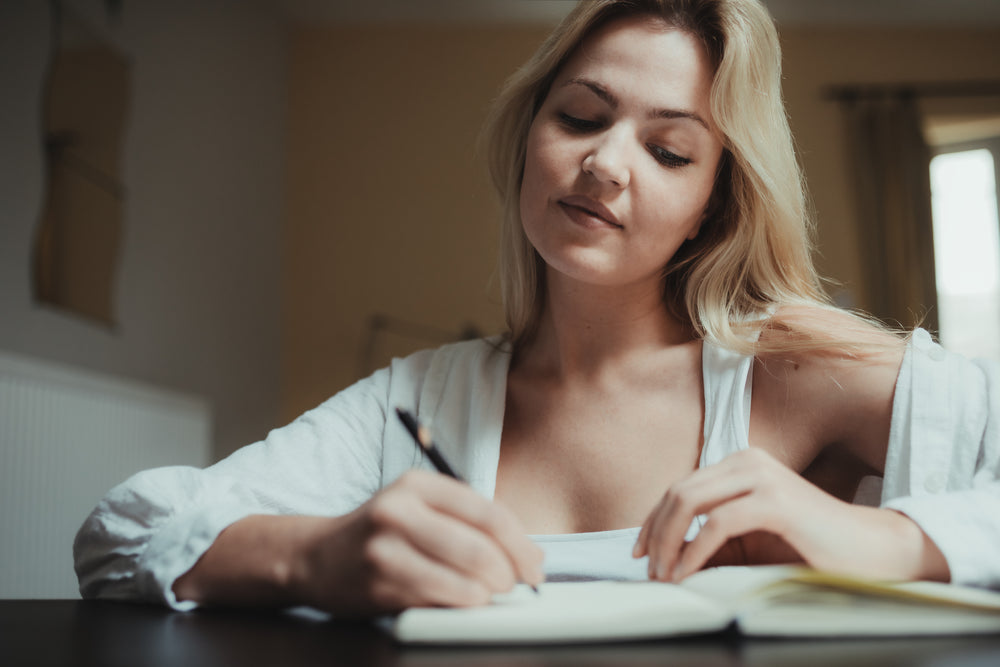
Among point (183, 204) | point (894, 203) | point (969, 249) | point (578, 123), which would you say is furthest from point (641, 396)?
point (969, 249)

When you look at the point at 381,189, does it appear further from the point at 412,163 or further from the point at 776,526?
the point at 776,526

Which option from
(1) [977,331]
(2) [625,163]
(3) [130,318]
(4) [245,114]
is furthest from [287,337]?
(2) [625,163]

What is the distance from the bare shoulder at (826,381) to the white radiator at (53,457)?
6.45ft

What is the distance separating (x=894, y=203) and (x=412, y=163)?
2701 millimetres

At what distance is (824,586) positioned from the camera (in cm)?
56

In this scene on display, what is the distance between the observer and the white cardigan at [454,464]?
77 centimetres

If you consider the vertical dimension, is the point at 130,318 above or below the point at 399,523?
above

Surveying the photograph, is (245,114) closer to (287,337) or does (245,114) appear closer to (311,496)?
(287,337)

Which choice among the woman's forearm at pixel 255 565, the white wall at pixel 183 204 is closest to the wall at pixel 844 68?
the white wall at pixel 183 204

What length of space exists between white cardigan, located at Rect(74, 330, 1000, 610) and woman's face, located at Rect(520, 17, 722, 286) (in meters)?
0.20

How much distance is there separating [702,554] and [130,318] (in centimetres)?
301

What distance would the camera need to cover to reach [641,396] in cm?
122

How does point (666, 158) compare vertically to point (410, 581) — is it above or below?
above

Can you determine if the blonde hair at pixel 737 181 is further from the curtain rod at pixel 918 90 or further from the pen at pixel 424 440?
the curtain rod at pixel 918 90
